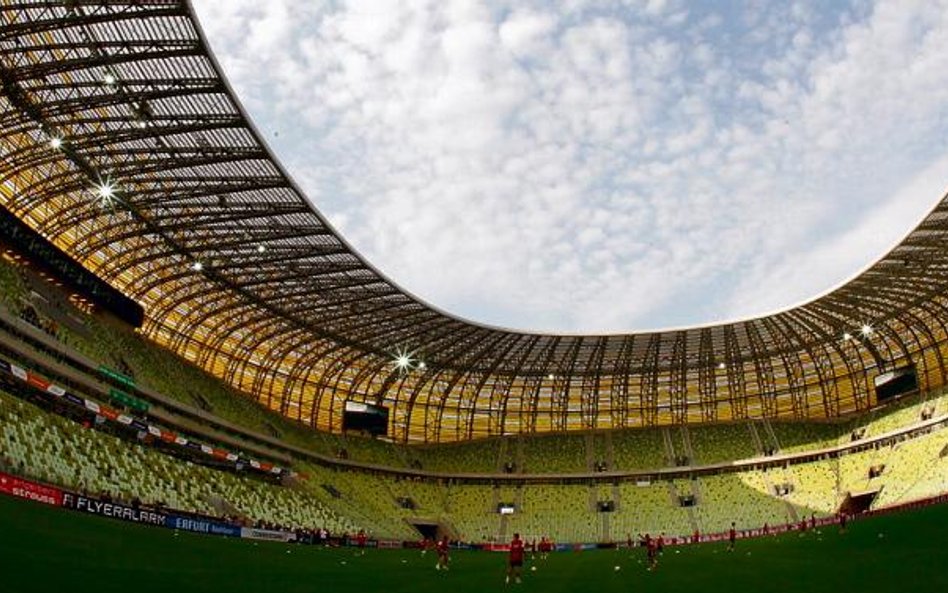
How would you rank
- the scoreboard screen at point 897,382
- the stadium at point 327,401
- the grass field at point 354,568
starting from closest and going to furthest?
the grass field at point 354,568, the stadium at point 327,401, the scoreboard screen at point 897,382

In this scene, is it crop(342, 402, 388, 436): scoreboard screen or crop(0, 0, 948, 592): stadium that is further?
crop(342, 402, 388, 436): scoreboard screen

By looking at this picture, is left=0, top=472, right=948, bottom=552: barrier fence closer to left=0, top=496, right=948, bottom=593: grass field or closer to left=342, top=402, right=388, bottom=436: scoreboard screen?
left=0, top=496, right=948, bottom=593: grass field

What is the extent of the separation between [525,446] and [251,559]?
59.1m

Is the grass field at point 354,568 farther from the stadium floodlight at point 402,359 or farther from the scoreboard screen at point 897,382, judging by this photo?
the stadium floodlight at point 402,359

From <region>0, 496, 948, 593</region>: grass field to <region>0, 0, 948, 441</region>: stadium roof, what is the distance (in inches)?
698

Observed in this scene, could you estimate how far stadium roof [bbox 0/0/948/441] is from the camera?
3428cm

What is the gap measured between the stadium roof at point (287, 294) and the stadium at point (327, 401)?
21cm

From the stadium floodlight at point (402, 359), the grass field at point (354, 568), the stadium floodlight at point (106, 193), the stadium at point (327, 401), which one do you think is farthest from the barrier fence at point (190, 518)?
the stadium floodlight at point (106, 193)

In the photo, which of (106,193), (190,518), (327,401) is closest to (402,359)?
(327,401)

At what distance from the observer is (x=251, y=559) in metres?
28.3

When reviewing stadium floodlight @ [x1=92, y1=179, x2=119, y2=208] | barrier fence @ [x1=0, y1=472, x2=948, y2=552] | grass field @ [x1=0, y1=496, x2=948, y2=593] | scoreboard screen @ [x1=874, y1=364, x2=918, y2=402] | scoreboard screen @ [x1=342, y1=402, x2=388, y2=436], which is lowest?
grass field @ [x1=0, y1=496, x2=948, y2=593]

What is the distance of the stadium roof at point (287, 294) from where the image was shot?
34281 mm

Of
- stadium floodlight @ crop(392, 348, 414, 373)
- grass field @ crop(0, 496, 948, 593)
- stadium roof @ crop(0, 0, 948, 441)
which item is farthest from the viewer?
stadium floodlight @ crop(392, 348, 414, 373)

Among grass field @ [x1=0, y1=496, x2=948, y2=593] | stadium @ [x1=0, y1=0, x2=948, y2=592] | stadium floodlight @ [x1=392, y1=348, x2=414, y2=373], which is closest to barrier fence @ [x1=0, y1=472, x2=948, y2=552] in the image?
stadium @ [x1=0, y1=0, x2=948, y2=592]
